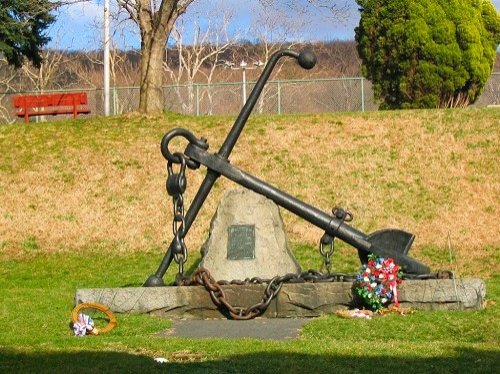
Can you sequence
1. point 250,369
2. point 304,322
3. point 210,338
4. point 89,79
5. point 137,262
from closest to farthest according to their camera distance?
point 250,369 → point 210,338 → point 304,322 → point 137,262 → point 89,79

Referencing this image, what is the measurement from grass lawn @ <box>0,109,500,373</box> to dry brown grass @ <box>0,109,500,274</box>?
36 mm

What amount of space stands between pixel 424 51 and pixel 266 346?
57.6 feet

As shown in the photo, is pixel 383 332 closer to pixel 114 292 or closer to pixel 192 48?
pixel 114 292

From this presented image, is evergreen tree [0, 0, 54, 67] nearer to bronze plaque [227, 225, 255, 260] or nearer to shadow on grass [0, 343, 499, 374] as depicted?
bronze plaque [227, 225, 255, 260]

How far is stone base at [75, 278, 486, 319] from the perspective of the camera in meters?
11.4

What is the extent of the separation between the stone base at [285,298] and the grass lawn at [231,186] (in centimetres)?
28

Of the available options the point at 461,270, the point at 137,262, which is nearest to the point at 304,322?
the point at 461,270

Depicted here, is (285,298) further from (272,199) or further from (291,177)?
(291,177)

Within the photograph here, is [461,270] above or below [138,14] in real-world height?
below

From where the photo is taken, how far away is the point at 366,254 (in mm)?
11633

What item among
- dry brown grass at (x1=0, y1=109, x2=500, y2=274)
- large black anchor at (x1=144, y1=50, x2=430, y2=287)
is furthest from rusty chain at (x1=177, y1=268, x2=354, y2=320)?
dry brown grass at (x1=0, y1=109, x2=500, y2=274)

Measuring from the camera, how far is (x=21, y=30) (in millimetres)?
30203

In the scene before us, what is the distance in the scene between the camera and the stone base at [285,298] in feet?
37.4

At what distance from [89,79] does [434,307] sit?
161ft
